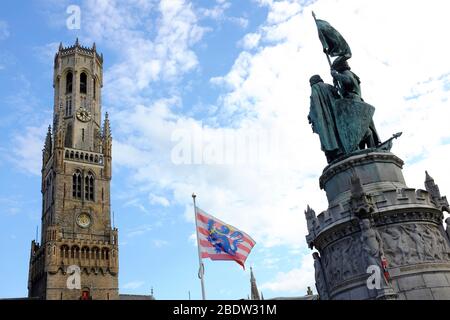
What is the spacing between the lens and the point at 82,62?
3509 inches

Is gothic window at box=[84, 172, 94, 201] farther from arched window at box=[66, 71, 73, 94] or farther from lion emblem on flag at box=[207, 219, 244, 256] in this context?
lion emblem on flag at box=[207, 219, 244, 256]

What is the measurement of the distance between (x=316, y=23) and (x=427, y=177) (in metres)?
9.25

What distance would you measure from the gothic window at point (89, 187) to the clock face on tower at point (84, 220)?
3183mm

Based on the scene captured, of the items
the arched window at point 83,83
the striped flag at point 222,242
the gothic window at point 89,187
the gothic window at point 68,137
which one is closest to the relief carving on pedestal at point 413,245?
the striped flag at point 222,242

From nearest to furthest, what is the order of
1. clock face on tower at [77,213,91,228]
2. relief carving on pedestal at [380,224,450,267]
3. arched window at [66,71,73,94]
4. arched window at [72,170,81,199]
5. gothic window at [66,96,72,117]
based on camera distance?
relief carving on pedestal at [380,224,450,267], clock face on tower at [77,213,91,228], arched window at [72,170,81,199], gothic window at [66,96,72,117], arched window at [66,71,73,94]

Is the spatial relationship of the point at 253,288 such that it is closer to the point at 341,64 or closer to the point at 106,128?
the point at 106,128

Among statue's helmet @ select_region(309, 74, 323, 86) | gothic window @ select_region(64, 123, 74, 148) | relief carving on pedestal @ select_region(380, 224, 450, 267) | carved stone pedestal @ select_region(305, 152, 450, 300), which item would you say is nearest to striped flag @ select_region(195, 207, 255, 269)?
carved stone pedestal @ select_region(305, 152, 450, 300)

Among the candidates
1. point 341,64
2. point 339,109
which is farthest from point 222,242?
point 341,64

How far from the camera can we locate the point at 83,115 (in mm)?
84500

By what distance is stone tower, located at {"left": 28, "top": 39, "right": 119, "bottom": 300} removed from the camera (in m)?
69.2

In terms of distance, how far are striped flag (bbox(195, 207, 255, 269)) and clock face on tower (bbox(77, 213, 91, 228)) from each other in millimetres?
60953

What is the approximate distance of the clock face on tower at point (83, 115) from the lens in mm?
84000
